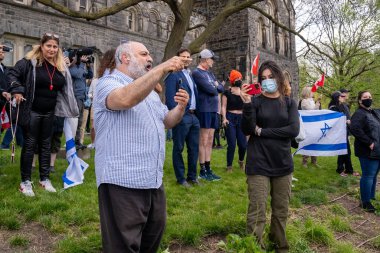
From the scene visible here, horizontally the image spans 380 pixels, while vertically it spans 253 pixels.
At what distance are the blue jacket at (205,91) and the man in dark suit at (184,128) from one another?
0.24m

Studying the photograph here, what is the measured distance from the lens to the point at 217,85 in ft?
22.8

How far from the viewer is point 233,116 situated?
7.59 meters

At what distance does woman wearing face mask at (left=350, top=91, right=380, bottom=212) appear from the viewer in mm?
6227

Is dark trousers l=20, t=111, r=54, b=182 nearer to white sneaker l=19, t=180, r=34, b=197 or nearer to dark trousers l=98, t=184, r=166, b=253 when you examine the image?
white sneaker l=19, t=180, r=34, b=197

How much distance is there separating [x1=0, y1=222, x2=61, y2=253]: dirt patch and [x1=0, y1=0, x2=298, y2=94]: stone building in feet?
20.4

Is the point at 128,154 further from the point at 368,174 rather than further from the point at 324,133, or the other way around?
the point at 324,133

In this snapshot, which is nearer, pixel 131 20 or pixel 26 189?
pixel 26 189

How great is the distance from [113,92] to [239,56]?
2458 cm

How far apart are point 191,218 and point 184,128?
70.6 inches

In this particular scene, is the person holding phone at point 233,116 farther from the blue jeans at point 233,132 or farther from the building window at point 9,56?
the building window at point 9,56

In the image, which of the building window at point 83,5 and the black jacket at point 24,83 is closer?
the black jacket at point 24,83

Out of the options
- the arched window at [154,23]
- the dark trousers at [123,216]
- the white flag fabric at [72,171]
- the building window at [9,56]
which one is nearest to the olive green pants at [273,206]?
the dark trousers at [123,216]

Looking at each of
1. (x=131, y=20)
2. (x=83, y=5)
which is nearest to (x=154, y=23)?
(x=131, y=20)

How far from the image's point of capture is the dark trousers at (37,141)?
5.13 m
